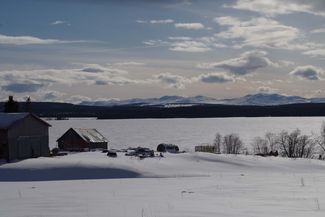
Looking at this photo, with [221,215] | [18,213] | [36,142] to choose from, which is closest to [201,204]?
[221,215]

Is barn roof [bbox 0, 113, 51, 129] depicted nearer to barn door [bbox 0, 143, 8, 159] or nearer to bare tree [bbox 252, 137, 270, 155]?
barn door [bbox 0, 143, 8, 159]

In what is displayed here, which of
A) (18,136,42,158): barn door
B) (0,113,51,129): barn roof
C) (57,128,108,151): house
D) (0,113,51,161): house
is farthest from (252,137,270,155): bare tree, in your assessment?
(0,113,51,129): barn roof

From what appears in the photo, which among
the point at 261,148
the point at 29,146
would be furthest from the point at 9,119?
the point at 261,148

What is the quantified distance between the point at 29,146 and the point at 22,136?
170 centimetres

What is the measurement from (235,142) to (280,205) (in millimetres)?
96387

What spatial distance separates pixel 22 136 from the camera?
52.5m

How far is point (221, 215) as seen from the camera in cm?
1305

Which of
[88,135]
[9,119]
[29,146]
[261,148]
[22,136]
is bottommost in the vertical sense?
[261,148]

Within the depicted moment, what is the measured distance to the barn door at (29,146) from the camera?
5223 cm

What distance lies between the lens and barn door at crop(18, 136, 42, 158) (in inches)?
2056

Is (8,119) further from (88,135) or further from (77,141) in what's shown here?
(88,135)

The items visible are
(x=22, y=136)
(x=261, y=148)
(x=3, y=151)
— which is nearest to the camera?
(x=3, y=151)

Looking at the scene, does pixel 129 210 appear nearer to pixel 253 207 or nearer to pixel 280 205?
pixel 253 207

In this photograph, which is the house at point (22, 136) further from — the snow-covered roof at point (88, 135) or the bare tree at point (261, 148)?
the bare tree at point (261, 148)
